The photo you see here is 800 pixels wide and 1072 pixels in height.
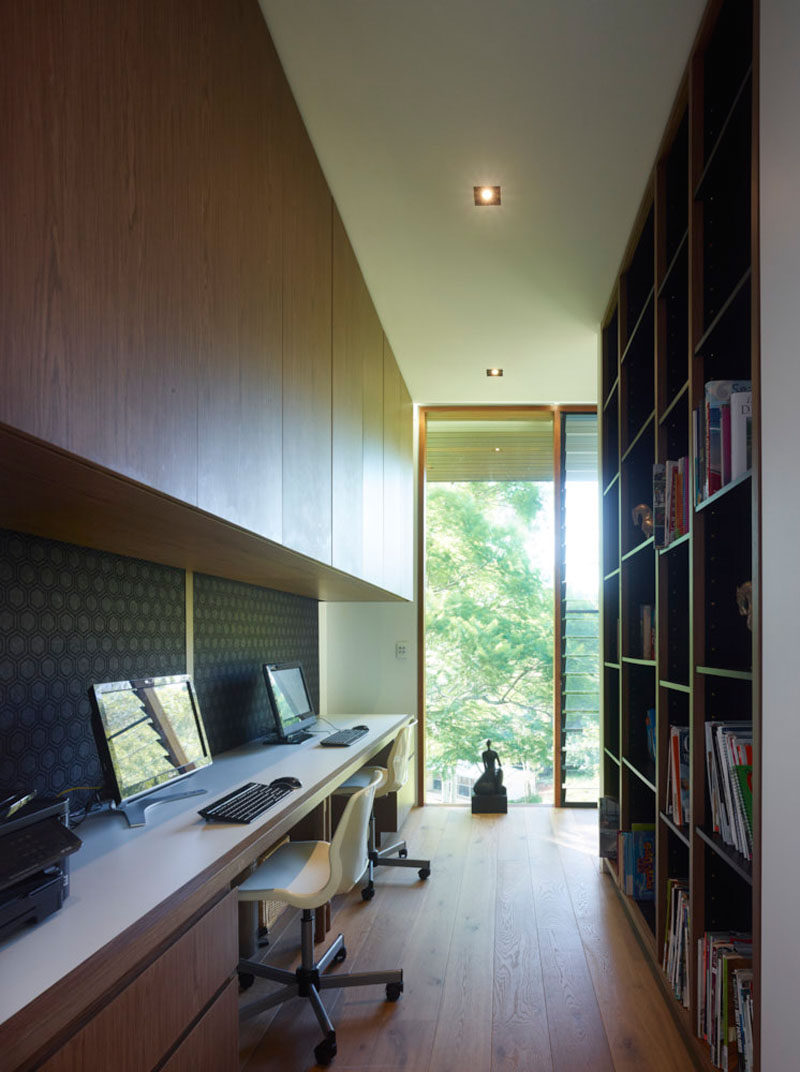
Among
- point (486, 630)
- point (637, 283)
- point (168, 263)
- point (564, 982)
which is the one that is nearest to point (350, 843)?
point (564, 982)

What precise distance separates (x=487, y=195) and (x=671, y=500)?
133cm

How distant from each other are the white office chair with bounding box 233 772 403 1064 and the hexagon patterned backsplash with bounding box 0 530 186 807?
0.65 metres

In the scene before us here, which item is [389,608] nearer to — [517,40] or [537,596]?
[537,596]

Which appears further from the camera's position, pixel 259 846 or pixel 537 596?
pixel 537 596

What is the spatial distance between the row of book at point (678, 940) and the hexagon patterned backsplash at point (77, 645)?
1.79 m

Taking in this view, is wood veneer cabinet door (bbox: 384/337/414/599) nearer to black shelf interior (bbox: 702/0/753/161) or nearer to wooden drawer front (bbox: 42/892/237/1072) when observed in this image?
black shelf interior (bbox: 702/0/753/161)

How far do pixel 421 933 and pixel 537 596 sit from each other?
3.01m

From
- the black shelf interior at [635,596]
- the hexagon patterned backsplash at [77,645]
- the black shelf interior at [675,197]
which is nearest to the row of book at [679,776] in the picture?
the black shelf interior at [635,596]

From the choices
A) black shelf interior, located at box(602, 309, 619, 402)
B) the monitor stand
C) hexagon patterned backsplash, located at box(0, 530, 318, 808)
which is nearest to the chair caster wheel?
the monitor stand

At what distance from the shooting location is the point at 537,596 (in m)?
6.01

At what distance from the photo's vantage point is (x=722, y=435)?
6.77 feet

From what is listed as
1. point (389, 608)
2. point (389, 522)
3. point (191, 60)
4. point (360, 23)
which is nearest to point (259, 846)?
point (191, 60)

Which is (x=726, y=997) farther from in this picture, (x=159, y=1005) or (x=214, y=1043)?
(x=159, y=1005)

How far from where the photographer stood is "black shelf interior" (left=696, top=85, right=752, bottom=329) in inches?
87.2
